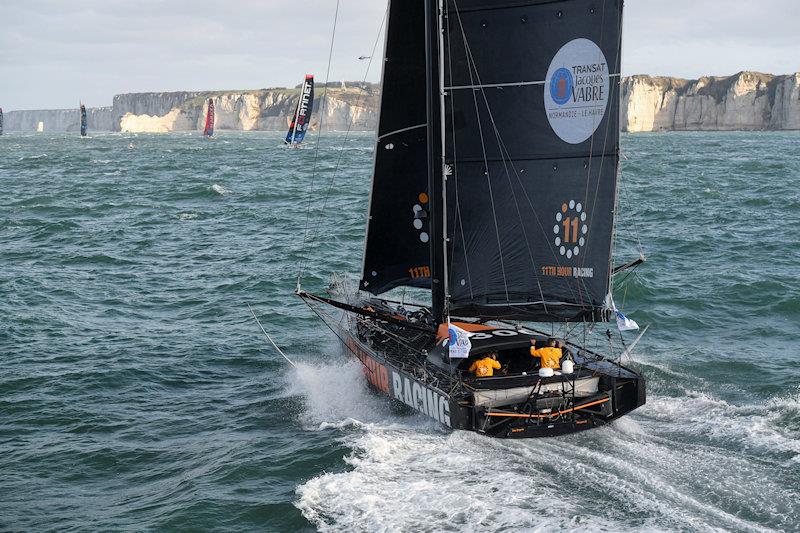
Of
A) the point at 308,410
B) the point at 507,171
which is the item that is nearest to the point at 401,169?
the point at 507,171

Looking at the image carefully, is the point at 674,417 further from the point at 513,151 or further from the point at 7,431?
the point at 7,431

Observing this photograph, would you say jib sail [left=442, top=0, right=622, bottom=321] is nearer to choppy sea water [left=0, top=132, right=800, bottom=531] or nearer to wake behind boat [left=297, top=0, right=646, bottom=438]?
wake behind boat [left=297, top=0, right=646, bottom=438]

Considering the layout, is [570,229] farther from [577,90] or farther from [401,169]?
[401,169]

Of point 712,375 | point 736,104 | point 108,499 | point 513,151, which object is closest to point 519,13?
point 513,151

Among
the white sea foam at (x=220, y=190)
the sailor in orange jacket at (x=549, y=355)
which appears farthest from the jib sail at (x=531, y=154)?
the white sea foam at (x=220, y=190)

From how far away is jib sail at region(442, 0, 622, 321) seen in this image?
16.7 metres

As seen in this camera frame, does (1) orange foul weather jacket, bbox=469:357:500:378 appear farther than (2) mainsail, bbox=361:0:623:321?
Yes

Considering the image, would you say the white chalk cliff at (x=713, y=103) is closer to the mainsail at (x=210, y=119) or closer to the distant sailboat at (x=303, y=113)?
the mainsail at (x=210, y=119)

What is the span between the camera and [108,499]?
14.9 meters

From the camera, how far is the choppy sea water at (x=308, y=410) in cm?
1395

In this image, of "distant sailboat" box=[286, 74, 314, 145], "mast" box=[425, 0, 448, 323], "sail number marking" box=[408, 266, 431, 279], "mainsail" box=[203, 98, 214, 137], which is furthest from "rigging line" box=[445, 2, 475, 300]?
"mainsail" box=[203, 98, 214, 137]

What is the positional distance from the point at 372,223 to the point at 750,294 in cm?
1366

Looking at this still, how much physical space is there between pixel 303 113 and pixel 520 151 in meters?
86.9

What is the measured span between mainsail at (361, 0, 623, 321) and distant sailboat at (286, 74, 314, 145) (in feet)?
265
